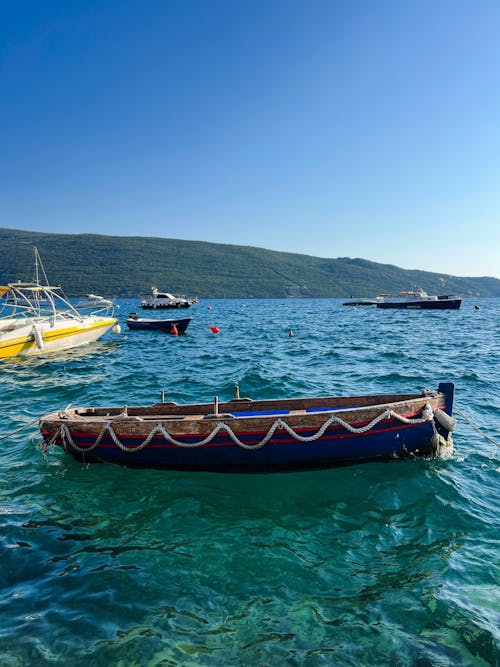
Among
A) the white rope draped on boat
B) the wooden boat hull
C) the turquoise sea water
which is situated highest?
the white rope draped on boat

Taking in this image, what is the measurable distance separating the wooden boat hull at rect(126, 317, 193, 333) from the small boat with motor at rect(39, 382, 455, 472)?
1162 inches

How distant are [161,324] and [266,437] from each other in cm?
3247

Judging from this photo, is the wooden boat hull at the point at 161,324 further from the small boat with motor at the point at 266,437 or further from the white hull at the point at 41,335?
the small boat with motor at the point at 266,437

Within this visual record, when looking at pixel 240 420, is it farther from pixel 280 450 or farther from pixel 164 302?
pixel 164 302

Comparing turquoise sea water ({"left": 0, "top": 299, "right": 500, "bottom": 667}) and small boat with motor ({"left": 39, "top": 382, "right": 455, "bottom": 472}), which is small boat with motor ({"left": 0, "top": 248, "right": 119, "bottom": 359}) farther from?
small boat with motor ({"left": 39, "top": 382, "right": 455, "bottom": 472})

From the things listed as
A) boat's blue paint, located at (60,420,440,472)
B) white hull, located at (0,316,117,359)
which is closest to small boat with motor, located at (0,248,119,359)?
white hull, located at (0,316,117,359)

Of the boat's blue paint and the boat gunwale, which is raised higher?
the boat gunwale

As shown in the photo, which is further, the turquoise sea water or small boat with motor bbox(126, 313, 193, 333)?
small boat with motor bbox(126, 313, 193, 333)

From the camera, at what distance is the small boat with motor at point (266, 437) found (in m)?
7.80

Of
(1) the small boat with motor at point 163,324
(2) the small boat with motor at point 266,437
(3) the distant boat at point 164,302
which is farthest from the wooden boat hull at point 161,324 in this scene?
(3) the distant boat at point 164,302

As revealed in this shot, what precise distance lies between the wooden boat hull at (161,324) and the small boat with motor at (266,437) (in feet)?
96.9

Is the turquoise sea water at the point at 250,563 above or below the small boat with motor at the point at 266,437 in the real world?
below

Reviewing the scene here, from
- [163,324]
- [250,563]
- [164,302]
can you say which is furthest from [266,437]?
[164,302]

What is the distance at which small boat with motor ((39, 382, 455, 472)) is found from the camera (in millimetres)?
7801
